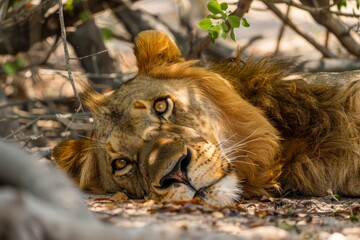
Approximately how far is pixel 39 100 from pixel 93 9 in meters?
1.19

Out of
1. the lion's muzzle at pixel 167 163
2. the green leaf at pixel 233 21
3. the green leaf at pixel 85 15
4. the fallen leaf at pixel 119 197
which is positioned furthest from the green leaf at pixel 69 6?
the lion's muzzle at pixel 167 163

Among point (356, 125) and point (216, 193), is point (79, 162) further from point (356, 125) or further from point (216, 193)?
point (356, 125)

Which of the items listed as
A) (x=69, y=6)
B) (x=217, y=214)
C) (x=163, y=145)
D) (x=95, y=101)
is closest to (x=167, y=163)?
(x=163, y=145)

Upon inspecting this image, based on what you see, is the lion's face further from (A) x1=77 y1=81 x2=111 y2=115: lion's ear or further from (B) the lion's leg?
(B) the lion's leg

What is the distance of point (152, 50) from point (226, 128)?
79cm

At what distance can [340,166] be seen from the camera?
5125mm

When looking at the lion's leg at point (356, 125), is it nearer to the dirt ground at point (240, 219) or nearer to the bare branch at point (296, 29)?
the dirt ground at point (240, 219)

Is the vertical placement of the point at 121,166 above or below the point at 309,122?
below

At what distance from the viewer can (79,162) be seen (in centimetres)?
559

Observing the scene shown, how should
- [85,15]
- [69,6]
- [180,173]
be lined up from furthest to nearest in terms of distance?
[85,15] → [69,6] → [180,173]

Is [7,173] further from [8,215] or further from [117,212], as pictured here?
[117,212]

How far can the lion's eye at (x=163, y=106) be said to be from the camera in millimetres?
4980

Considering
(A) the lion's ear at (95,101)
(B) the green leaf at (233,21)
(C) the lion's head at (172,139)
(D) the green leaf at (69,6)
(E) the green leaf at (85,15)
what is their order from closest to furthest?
(C) the lion's head at (172,139)
(B) the green leaf at (233,21)
(A) the lion's ear at (95,101)
(D) the green leaf at (69,6)
(E) the green leaf at (85,15)

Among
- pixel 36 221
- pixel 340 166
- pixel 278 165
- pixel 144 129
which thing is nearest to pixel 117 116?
pixel 144 129
